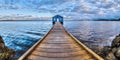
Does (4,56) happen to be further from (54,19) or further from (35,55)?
(54,19)

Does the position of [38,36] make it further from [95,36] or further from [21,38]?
[95,36]

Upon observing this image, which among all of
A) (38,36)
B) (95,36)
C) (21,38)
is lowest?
(95,36)

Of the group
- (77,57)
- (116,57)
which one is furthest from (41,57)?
(116,57)

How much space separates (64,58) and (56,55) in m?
0.74

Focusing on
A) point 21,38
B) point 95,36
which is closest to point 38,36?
point 21,38

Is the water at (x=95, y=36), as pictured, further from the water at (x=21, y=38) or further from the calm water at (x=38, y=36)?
the water at (x=21, y=38)

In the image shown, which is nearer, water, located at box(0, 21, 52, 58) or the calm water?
water, located at box(0, 21, 52, 58)

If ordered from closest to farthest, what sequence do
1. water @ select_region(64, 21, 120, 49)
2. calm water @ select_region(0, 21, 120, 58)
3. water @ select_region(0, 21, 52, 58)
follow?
water @ select_region(0, 21, 52, 58), calm water @ select_region(0, 21, 120, 58), water @ select_region(64, 21, 120, 49)

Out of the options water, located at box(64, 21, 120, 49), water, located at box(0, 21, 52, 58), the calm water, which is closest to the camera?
water, located at box(0, 21, 52, 58)

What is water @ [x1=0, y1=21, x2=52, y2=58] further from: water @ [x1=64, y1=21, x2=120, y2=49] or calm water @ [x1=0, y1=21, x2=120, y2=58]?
water @ [x1=64, y1=21, x2=120, y2=49]

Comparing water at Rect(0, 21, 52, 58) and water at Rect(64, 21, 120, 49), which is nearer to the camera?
water at Rect(0, 21, 52, 58)

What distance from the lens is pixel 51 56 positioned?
9328mm

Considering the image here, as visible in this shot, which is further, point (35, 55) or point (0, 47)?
point (0, 47)

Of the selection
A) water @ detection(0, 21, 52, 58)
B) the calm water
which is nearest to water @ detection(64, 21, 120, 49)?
the calm water
